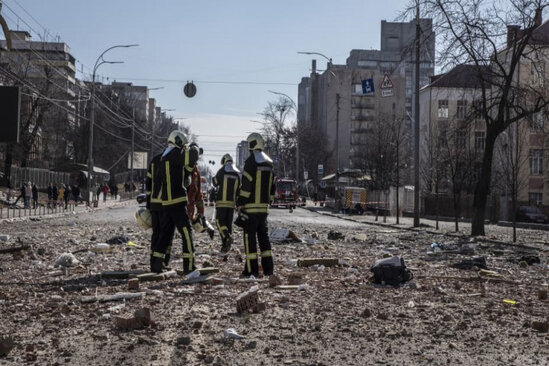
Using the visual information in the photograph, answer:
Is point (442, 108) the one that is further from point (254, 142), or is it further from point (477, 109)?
point (254, 142)

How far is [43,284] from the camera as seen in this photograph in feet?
31.8

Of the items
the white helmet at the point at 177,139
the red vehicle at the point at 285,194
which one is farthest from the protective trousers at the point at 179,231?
the red vehicle at the point at 285,194

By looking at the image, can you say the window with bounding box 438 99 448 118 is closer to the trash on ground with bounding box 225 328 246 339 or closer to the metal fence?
the metal fence

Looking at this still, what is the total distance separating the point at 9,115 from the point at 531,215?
1928 inches

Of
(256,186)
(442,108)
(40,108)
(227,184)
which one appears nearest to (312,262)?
(256,186)

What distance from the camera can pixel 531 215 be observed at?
53594 millimetres

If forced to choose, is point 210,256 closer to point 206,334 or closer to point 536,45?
point 206,334

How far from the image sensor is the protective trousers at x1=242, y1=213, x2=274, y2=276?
421 inches

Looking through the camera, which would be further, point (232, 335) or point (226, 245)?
point (226, 245)

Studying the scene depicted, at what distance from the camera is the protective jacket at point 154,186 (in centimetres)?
1104

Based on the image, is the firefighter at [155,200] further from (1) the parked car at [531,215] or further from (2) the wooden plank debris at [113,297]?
(1) the parked car at [531,215]

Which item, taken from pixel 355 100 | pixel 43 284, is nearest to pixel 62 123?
pixel 355 100

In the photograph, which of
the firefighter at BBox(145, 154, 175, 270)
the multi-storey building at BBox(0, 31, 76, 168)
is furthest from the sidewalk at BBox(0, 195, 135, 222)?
the firefighter at BBox(145, 154, 175, 270)

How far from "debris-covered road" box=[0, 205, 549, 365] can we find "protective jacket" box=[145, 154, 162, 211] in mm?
1018
